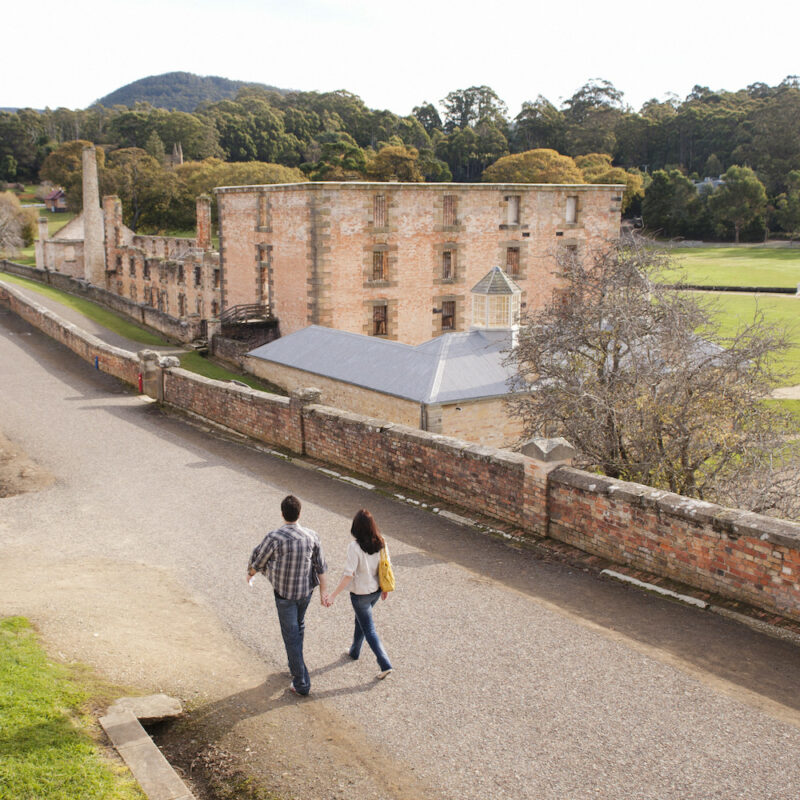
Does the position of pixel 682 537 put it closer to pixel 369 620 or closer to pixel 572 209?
pixel 369 620

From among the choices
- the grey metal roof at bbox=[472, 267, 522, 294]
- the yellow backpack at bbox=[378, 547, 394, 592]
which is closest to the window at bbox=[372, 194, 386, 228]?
the grey metal roof at bbox=[472, 267, 522, 294]

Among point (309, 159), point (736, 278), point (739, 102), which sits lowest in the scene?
point (736, 278)

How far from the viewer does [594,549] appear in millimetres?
9758

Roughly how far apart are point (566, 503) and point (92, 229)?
166ft

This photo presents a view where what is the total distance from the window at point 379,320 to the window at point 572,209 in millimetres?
10421

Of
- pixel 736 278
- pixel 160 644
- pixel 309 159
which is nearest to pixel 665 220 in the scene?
pixel 736 278

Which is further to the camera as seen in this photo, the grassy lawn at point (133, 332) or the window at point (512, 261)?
the window at point (512, 261)

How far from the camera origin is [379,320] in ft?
109

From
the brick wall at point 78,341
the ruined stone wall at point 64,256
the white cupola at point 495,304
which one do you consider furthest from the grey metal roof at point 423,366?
the ruined stone wall at point 64,256

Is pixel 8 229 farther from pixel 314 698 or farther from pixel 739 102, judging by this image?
pixel 739 102

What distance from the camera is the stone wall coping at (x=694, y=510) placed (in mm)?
7875

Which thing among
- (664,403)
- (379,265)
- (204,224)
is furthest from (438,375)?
(204,224)

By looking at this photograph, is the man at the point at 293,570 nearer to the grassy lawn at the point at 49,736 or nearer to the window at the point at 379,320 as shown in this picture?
the grassy lawn at the point at 49,736

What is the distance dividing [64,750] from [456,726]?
9.04 ft
